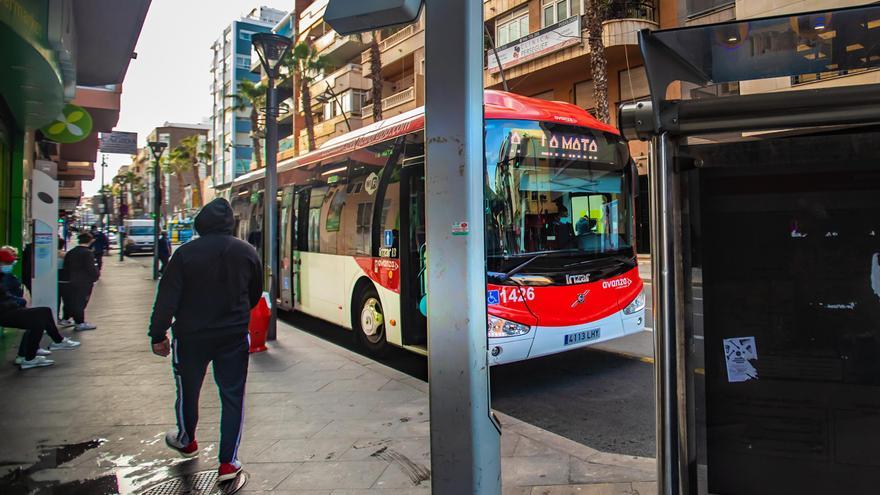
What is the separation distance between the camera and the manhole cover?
375 cm

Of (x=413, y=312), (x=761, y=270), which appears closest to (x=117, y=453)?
(x=413, y=312)

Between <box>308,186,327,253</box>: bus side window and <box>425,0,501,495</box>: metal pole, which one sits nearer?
→ <box>425,0,501,495</box>: metal pole

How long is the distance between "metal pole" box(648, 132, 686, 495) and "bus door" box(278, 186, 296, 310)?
9200mm

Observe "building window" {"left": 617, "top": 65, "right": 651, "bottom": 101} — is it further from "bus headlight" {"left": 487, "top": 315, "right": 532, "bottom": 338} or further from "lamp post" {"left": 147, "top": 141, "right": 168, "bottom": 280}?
"bus headlight" {"left": 487, "top": 315, "right": 532, "bottom": 338}

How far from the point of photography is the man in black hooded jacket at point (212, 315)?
383 cm

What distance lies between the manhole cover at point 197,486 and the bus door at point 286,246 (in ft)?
23.5

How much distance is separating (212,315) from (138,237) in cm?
4237

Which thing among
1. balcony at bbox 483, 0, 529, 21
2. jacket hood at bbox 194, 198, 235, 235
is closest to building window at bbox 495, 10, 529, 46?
balcony at bbox 483, 0, 529, 21

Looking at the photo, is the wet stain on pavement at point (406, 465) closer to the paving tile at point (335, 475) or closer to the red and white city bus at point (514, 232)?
the paving tile at point (335, 475)

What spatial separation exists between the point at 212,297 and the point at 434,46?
2.42 meters

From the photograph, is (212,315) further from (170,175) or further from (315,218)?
(170,175)

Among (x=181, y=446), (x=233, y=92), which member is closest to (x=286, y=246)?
(x=181, y=446)

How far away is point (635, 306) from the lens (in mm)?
7004

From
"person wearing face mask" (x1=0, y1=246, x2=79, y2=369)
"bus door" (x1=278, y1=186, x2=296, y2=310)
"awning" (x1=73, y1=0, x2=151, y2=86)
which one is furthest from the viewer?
"bus door" (x1=278, y1=186, x2=296, y2=310)
